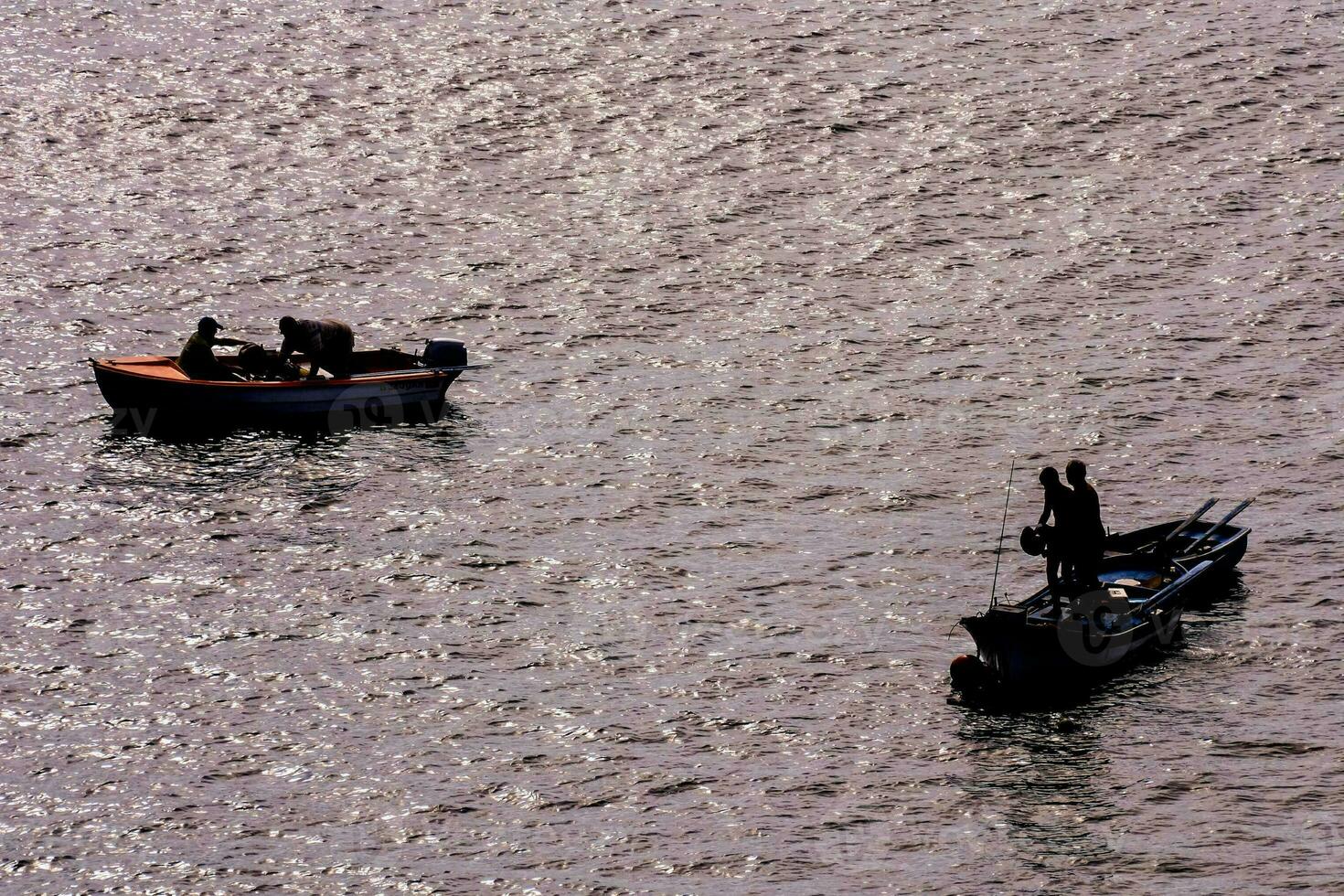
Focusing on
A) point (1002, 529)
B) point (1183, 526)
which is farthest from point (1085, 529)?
point (1002, 529)

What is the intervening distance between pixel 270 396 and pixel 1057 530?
1473 centimetres

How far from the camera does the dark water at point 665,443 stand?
75.0 ft

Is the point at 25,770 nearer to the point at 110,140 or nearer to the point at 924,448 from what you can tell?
the point at 924,448

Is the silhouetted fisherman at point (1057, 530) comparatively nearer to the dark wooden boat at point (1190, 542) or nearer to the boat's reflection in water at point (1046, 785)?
the boat's reflection in water at point (1046, 785)

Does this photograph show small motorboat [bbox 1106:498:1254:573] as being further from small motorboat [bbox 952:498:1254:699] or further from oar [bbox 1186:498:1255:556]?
small motorboat [bbox 952:498:1254:699]

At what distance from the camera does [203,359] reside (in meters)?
34.3

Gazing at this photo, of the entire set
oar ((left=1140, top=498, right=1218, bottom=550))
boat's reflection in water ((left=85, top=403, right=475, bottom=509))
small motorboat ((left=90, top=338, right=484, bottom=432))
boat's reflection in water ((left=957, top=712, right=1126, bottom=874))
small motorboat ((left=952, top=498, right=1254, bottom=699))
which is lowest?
boat's reflection in water ((left=957, top=712, right=1126, bottom=874))

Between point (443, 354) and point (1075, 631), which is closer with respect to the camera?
point (1075, 631)

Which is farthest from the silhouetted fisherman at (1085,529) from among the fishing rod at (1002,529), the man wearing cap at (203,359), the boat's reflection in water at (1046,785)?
the man wearing cap at (203,359)

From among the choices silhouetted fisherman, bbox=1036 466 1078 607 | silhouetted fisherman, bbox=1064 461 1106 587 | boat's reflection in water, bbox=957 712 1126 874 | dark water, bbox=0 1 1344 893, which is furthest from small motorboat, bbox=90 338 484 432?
boat's reflection in water, bbox=957 712 1126 874

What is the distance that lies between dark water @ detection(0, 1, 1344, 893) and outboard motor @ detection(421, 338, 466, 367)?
1016 mm

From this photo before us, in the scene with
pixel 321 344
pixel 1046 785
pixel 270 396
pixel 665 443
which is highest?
pixel 321 344

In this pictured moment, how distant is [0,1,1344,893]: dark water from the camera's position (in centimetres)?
2288

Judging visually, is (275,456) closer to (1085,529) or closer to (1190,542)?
(1085,529)
